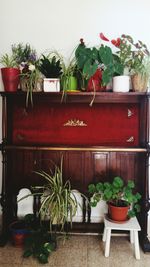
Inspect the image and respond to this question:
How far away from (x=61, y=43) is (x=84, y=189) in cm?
150

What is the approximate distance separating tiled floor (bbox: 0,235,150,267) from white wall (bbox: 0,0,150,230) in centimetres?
189

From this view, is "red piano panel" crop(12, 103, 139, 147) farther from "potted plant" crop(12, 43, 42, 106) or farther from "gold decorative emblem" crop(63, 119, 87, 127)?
"potted plant" crop(12, 43, 42, 106)

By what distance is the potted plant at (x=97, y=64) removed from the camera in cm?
254

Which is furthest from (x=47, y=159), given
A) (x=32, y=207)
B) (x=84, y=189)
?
(x=32, y=207)

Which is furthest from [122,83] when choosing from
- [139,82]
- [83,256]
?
[83,256]

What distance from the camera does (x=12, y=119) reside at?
286cm

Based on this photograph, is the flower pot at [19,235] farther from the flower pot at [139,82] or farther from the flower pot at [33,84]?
the flower pot at [139,82]

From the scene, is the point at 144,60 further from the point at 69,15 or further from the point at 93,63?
the point at 69,15

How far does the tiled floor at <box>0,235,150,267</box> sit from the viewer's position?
7.64 feet

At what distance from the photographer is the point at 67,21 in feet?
9.45

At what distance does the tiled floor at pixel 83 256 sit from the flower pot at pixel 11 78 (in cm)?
148

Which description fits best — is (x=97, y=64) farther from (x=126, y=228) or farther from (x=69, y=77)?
(x=126, y=228)

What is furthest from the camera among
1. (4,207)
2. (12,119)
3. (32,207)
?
(32,207)

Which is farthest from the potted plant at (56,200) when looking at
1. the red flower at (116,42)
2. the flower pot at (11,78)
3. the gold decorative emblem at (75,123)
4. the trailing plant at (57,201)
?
the red flower at (116,42)
